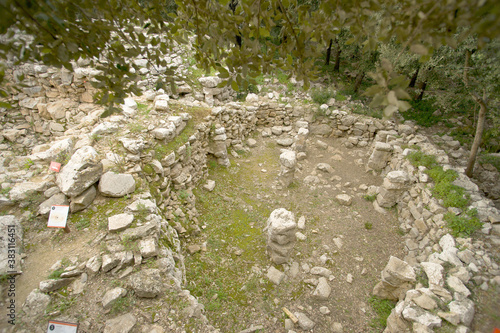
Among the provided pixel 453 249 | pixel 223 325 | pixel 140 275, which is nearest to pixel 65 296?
pixel 140 275

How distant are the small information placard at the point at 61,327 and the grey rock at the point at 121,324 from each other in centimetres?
33

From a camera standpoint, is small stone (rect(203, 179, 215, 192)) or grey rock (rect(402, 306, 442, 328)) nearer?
grey rock (rect(402, 306, 442, 328))

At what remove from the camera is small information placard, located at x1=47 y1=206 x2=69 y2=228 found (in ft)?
12.0

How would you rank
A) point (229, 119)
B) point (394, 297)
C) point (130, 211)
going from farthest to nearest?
point (229, 119), point (394, 297), point (130, 211)

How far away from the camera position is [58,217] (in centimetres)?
369

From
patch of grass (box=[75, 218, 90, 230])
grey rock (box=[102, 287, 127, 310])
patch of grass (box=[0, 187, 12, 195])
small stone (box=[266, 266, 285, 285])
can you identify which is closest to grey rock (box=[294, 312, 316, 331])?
small stone (box=[266, 266, 285, 285])

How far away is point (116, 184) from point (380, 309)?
17.8 ft

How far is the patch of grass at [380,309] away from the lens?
4.39 m

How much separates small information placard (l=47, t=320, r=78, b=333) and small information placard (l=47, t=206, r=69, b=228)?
1.42m

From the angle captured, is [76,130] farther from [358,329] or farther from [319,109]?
[319,109]

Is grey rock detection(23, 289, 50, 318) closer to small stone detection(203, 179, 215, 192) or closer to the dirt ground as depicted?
the dirt ground

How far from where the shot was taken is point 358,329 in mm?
4359

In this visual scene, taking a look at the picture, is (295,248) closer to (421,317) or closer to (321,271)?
(321,271)

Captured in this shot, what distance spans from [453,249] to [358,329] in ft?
7.97
